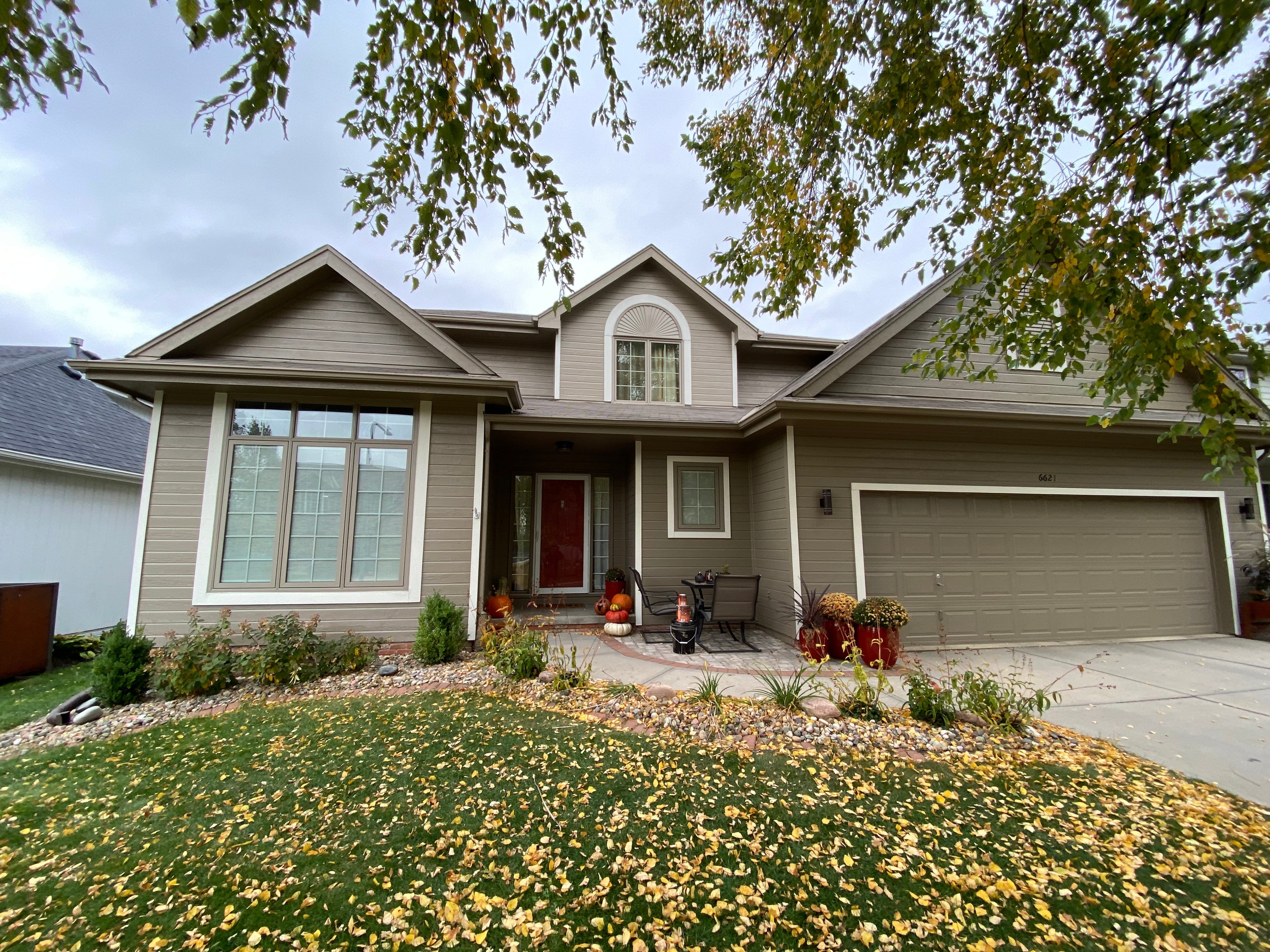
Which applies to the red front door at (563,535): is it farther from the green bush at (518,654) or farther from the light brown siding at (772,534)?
the green bush at (518,654)

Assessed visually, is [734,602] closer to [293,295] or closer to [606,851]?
[606,851]

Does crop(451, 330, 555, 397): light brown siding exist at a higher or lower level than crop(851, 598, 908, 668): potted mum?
higher

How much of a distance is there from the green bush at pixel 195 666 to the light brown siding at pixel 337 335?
3465 millimetres

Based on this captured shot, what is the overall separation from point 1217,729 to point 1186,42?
5109 mm

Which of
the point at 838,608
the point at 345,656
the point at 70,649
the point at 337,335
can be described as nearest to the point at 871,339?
the point at 838,608

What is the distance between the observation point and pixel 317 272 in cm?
648

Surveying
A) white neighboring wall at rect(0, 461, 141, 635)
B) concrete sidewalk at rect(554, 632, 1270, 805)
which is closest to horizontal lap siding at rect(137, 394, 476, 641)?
concrete sidewalk at rect(554, 632, 1270, 805)

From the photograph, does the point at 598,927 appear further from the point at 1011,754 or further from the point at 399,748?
the point at 1011,754

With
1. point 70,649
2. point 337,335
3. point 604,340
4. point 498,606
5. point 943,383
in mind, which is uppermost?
point 604,340

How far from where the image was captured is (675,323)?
9.40m

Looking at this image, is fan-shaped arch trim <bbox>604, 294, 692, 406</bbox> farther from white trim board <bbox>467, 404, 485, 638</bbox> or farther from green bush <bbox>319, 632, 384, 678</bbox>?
green bush <bbox>319, 632, 384, 678</bbox>

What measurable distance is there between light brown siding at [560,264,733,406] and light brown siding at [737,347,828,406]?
21.0 inches

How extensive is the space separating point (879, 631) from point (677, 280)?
7.07 metres

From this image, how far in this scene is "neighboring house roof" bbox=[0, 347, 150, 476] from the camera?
25.4 feet
